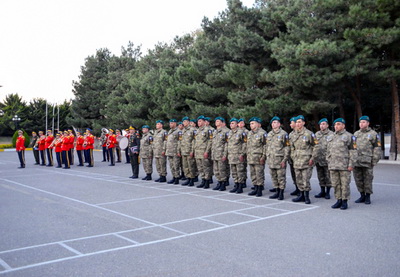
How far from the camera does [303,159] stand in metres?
9.08

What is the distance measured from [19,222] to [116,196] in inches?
126

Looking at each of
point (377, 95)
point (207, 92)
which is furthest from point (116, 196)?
point (377, 95)

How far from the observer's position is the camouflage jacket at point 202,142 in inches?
460

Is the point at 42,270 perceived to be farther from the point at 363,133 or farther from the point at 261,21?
the point at 261,21

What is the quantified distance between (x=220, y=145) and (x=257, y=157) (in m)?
1.42

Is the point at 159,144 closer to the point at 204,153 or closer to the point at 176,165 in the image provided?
the point at 176,165

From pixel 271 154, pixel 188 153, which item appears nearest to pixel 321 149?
pixel 271 154

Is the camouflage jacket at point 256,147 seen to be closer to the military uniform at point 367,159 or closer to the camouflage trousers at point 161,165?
the military uniform at point 367,159

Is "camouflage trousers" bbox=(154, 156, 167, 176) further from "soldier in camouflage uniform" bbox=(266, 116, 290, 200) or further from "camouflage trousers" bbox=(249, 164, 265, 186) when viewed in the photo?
"soldier in camouflage uniform" bbox=(266, 116, 290, 200)

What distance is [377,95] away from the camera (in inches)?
952

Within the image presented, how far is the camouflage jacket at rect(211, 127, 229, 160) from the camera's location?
11.1 m

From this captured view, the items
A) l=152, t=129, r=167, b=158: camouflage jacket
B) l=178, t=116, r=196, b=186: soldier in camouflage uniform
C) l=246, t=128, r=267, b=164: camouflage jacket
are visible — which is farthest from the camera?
l=152, t=129, r=167, b=158: camouflage jacket

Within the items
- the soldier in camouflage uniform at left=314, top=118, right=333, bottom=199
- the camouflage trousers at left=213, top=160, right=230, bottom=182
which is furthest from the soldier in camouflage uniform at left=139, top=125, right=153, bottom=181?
the soldier in camouflage uniform at left=314, top=118, right=333, bottom=199

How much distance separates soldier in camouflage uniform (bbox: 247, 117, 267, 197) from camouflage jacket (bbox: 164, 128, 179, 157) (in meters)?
3.09
